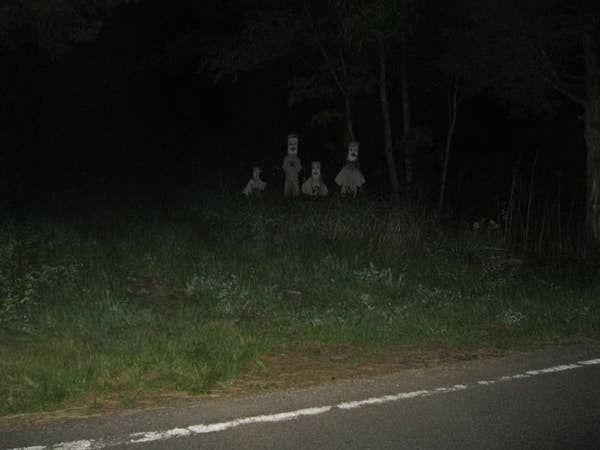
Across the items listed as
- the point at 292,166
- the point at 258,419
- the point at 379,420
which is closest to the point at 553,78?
the point at 292,166

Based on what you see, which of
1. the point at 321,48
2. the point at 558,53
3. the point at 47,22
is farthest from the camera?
the point at 321,48

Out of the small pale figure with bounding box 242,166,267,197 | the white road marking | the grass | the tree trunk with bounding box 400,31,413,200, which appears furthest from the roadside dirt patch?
the tree trunk with bounding box 400,31,413,200

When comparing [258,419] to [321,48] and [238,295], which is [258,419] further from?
[321,48]

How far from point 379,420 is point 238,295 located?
443 cm

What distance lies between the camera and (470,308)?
1019 cm

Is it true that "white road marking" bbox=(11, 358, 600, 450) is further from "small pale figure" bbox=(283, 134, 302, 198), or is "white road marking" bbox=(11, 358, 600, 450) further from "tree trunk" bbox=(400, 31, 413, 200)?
"tree trunk" bbox=(400, 31, 413, 200)

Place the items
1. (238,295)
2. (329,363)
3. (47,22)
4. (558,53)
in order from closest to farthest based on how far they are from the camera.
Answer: (329,363), (238,295), (47,22), (558,53)

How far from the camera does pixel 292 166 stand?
17.1 meters

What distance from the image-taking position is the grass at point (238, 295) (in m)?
7.24

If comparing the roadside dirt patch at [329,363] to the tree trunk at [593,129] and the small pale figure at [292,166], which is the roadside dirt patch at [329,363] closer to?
the tree trunk at [593,129]

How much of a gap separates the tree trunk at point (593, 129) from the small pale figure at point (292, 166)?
5.98 metres

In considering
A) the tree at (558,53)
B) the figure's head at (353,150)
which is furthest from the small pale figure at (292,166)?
the tree at (558,53)

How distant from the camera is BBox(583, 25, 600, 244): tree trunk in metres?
15.2

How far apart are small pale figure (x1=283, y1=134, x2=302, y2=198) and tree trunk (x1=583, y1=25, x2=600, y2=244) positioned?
5.98 meters
